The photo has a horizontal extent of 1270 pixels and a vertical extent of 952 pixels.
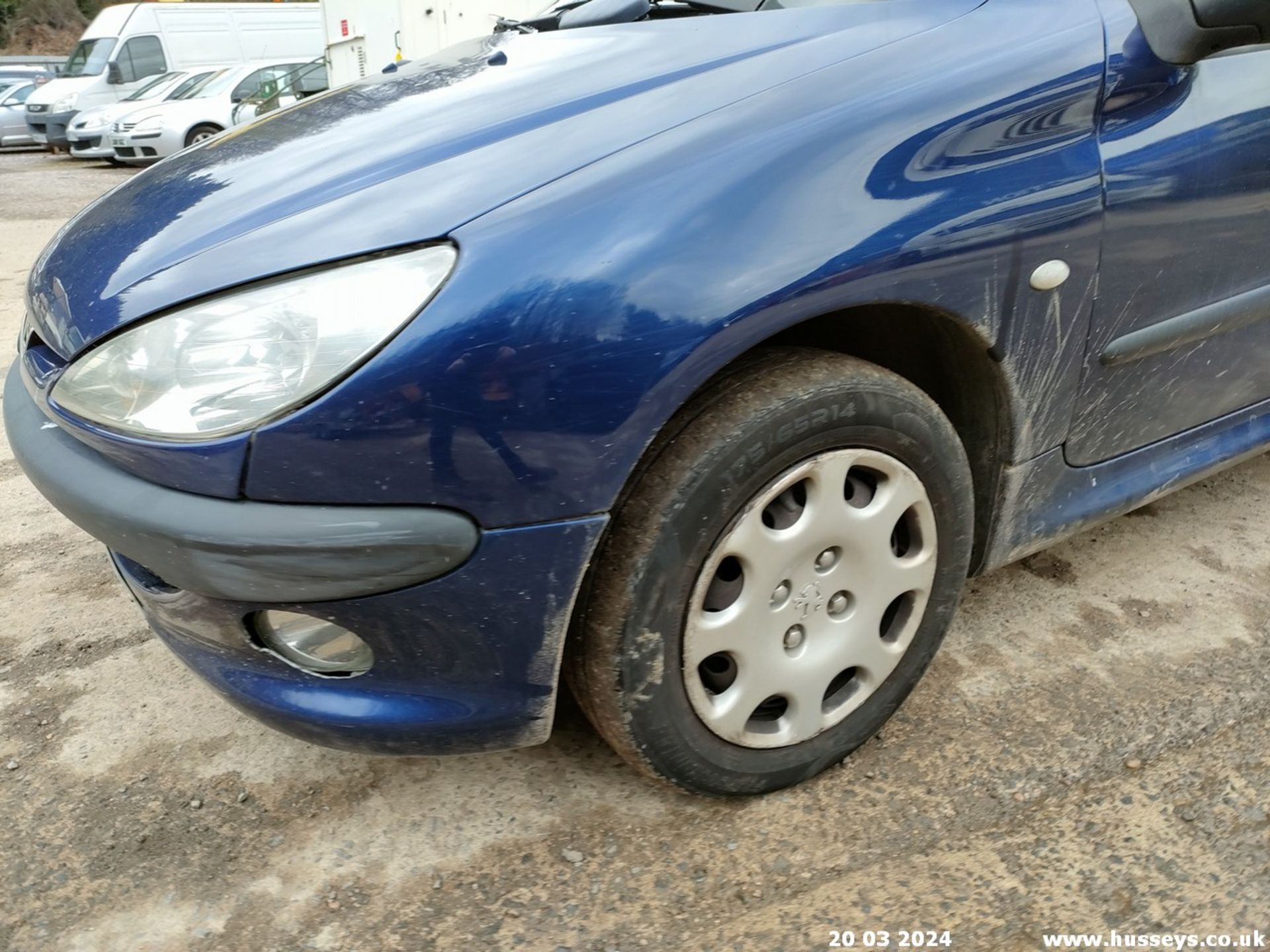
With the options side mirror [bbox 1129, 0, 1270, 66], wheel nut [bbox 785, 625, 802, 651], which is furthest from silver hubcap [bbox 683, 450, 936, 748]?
side mirror [bbox 1129, 0, 1270, 66]

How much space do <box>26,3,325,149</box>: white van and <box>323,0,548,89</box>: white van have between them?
379 centimetres

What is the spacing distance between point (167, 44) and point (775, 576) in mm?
16024

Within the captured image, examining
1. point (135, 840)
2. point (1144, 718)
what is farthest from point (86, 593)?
point (1144, 718)

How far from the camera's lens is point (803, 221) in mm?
1357

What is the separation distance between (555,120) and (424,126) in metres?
0.25

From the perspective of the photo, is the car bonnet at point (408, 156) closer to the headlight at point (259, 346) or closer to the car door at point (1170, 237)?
the headlight at point (259, 346)

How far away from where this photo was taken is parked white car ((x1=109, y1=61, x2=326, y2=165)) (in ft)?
37.6

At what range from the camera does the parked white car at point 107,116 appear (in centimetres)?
1199

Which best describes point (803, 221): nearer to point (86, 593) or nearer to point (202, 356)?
point (202, 356)

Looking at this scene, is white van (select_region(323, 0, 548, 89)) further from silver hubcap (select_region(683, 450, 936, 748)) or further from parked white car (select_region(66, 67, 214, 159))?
silver hubcap (select_region(683, 450, 936, 748))

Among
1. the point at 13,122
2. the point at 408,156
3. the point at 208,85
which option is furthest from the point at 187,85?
the point at 408,156

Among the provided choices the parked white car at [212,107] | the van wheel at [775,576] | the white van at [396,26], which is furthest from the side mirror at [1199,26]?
the parked white car at [212,107]

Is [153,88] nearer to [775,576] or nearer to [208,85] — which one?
[208,85]

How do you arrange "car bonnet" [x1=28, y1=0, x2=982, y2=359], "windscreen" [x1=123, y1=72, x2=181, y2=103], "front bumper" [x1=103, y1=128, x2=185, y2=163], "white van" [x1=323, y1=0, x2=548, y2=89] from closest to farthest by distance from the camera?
"car bonnet" [x1=28, y1=0, x2=982, y2=359] → "white van" [x1=323, y1=0, x2=548, y2=89] → "front bumper" [x1=103, y1=128, x2=185, y2=163] → "windscreen" [x1=123, y1=72, x2=181, y2=103]
